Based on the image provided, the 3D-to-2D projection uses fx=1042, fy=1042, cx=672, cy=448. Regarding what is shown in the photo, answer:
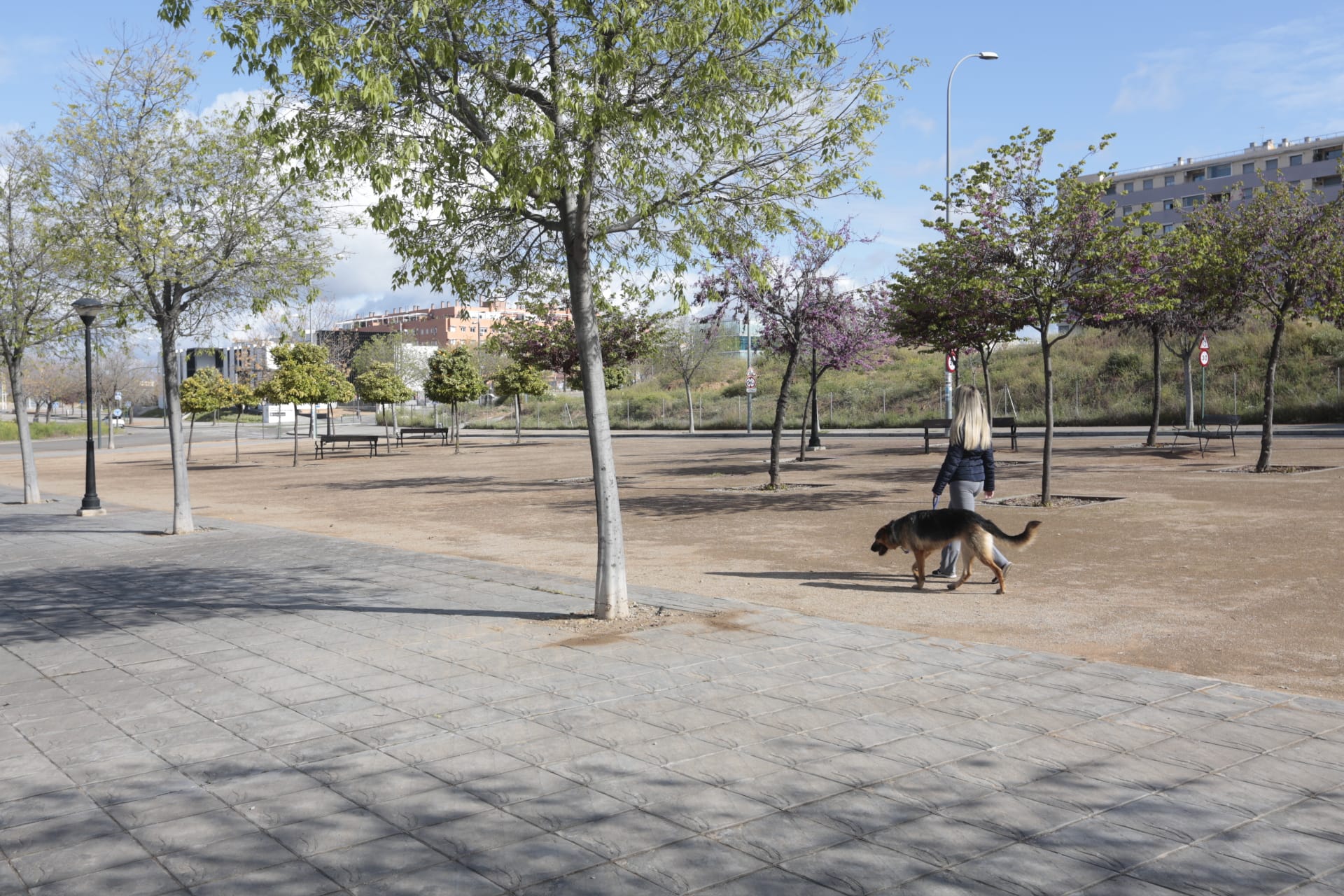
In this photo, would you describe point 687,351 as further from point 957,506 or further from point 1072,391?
point 957,506

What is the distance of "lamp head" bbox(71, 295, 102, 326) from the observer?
15.1m

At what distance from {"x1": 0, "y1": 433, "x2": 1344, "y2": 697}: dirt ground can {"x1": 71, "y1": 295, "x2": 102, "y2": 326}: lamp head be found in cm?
360


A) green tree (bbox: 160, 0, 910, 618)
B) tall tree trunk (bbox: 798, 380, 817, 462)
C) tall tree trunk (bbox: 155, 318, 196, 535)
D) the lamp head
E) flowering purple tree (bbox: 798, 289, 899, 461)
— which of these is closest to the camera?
green tree (bbox: 160, 0, 910, 618)

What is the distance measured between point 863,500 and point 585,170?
10.0 m

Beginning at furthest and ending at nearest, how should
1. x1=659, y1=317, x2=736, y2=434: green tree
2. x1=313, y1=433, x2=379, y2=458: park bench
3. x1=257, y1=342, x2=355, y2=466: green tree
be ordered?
x1=659, y1=317, x2=736, y2=434: green tree → x1=313, y1=433, x2=379, y2=458: park bench → x1=257, y1=342, x2=355, y2=466: green tree

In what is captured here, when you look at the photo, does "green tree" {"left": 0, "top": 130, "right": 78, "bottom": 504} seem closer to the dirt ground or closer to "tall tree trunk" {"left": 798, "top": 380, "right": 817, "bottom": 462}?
the dirt ground

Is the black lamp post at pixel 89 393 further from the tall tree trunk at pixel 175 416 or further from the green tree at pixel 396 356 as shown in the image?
the green tree at pixel 396 356

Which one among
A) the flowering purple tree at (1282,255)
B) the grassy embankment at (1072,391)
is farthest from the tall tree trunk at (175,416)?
the grassy embankment at (1072,391)

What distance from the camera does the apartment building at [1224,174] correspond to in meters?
80.2

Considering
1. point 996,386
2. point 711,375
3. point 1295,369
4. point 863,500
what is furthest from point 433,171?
point 711,375

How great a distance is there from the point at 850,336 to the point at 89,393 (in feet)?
50.3

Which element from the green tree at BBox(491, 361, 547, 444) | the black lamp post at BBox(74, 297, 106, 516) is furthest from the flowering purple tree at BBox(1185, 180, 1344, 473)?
the green tree at BBox(491, 361, 547, 444)

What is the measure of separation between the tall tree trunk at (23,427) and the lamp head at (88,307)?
2.45 meters

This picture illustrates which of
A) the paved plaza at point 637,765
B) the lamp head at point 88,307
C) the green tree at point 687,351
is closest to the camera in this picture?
the paved plaza at point 637,765
